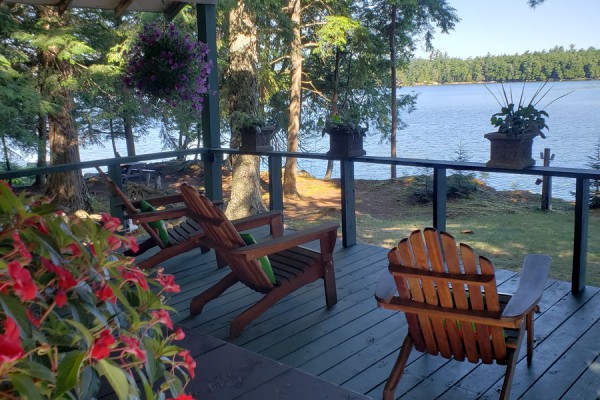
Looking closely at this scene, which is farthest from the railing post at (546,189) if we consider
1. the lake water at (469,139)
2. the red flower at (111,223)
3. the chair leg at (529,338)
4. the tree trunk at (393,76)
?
the red flower at (111,223)

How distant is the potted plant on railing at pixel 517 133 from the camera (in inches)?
134

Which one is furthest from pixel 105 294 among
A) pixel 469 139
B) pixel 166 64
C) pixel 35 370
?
pixel 469 139

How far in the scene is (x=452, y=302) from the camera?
7.23 feet

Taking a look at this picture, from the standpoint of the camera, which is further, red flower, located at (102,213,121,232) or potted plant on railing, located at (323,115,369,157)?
potted plant on railing, located at (323,115,369,157)

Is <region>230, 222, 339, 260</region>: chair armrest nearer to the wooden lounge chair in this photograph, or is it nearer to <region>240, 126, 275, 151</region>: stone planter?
the wooden lounge chair

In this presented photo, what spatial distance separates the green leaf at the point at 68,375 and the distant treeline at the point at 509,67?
361cm

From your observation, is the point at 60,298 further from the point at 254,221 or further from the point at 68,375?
the point at 254,221

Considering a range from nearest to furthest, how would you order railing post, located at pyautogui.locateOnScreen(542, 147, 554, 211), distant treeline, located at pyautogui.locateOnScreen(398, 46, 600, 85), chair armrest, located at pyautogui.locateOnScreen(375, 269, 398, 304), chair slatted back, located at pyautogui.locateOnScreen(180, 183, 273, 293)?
1. chair armrest, located at pyautogui.locateOnScreen(375, 269, 398, 304)
2. chair slatted back, located at pyautogui.locateOnScreen(180, 183, 273, 293)
3. distant treeline, located at pyautogui.locateOnScreen(398, 46, 600, 85)
4. railing post, located at pyautogui.locateOnScreen(542, 147, 554, 211)

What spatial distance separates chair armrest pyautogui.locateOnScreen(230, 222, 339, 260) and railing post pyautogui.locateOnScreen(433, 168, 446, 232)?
902 millimetres

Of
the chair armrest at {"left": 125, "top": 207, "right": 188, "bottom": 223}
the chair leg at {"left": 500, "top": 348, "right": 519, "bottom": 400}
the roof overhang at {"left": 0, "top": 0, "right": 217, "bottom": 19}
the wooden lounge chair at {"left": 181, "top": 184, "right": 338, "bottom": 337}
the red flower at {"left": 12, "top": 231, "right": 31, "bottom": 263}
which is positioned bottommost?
the chair leg at {"left": 500, "top": 348, "right": 519, "bottom": 400}

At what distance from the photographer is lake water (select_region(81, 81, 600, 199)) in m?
16.3

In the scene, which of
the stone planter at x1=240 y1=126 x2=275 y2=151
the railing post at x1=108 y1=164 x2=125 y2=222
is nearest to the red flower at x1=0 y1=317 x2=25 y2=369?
the railing post at x1=108 y1=164 x2=125 y2=222

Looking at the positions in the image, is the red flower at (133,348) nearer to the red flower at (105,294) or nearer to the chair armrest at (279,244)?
the red flower at (105,294)

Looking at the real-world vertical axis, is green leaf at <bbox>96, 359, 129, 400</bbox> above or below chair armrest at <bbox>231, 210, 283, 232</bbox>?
above
